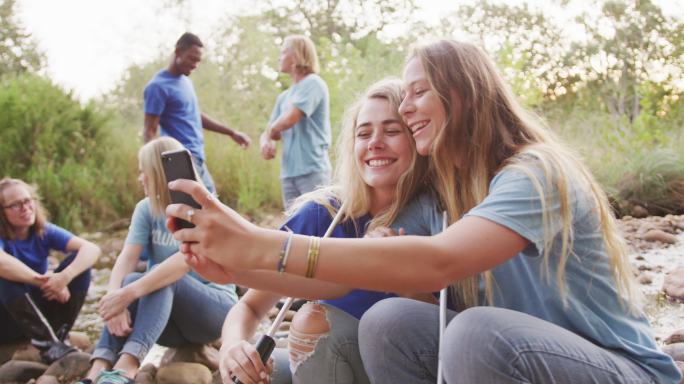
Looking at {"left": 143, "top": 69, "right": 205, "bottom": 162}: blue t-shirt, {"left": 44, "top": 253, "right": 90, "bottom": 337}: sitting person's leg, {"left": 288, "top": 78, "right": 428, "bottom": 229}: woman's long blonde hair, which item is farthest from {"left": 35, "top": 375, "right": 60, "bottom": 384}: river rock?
{"left": 143, "top": 69, "right": 205, "bottom": 162}: blue t-shirt

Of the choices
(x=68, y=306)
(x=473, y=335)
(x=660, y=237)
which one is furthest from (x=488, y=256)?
(x=660, y=237)

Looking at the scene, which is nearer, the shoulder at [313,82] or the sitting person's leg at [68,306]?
the sitting person's leg at [68,306]

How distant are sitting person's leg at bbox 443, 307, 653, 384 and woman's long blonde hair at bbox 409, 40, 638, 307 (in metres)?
0.20

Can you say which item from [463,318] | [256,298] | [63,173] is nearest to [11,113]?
[63,173]

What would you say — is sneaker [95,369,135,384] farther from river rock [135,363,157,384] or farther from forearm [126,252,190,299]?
forearm [126,252,190,299]

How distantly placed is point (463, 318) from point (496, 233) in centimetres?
27

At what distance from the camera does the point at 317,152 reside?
472 centimetres

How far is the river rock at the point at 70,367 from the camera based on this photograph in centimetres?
324

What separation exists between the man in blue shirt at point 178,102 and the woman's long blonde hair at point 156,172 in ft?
5.33

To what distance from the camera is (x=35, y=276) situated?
3.36 metres

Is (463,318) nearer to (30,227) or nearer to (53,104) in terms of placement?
(30,227)

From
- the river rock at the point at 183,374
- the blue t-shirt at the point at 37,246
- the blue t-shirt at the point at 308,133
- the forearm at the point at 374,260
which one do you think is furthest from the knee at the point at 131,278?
the blue t-shirt at the point at 308,133

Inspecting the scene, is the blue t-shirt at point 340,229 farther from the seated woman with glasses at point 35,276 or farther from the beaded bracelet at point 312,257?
the seated woman with glasses at point 35,276

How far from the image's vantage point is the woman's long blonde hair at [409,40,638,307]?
1.69 metres
